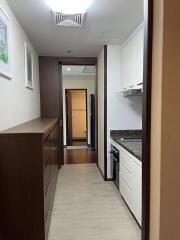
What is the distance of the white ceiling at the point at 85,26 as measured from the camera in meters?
2.13

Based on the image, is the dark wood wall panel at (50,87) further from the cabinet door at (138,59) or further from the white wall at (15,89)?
the cabinet door at (138,59)

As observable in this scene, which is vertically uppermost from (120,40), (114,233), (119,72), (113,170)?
(120,40)

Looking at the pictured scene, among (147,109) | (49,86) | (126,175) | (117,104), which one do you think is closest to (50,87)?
(49,86)

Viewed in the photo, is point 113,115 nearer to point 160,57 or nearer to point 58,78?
point 58,78

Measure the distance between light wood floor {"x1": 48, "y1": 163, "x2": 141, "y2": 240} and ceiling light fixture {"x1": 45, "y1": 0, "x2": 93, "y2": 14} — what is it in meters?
2.35

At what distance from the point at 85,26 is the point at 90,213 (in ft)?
7.88

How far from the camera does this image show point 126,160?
268cm

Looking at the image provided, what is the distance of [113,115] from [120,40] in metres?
1.26

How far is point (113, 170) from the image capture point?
353cm

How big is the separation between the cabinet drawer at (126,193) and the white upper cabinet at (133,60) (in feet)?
4.38

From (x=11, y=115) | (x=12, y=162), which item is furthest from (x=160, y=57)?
(x=11, y=115)

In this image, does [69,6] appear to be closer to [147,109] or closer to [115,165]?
[147,109]

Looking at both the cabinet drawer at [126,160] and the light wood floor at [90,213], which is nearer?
the light wood floor at [90,213]

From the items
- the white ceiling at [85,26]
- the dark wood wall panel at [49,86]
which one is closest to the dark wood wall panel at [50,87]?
the dark wood wall panel at [49,86]
